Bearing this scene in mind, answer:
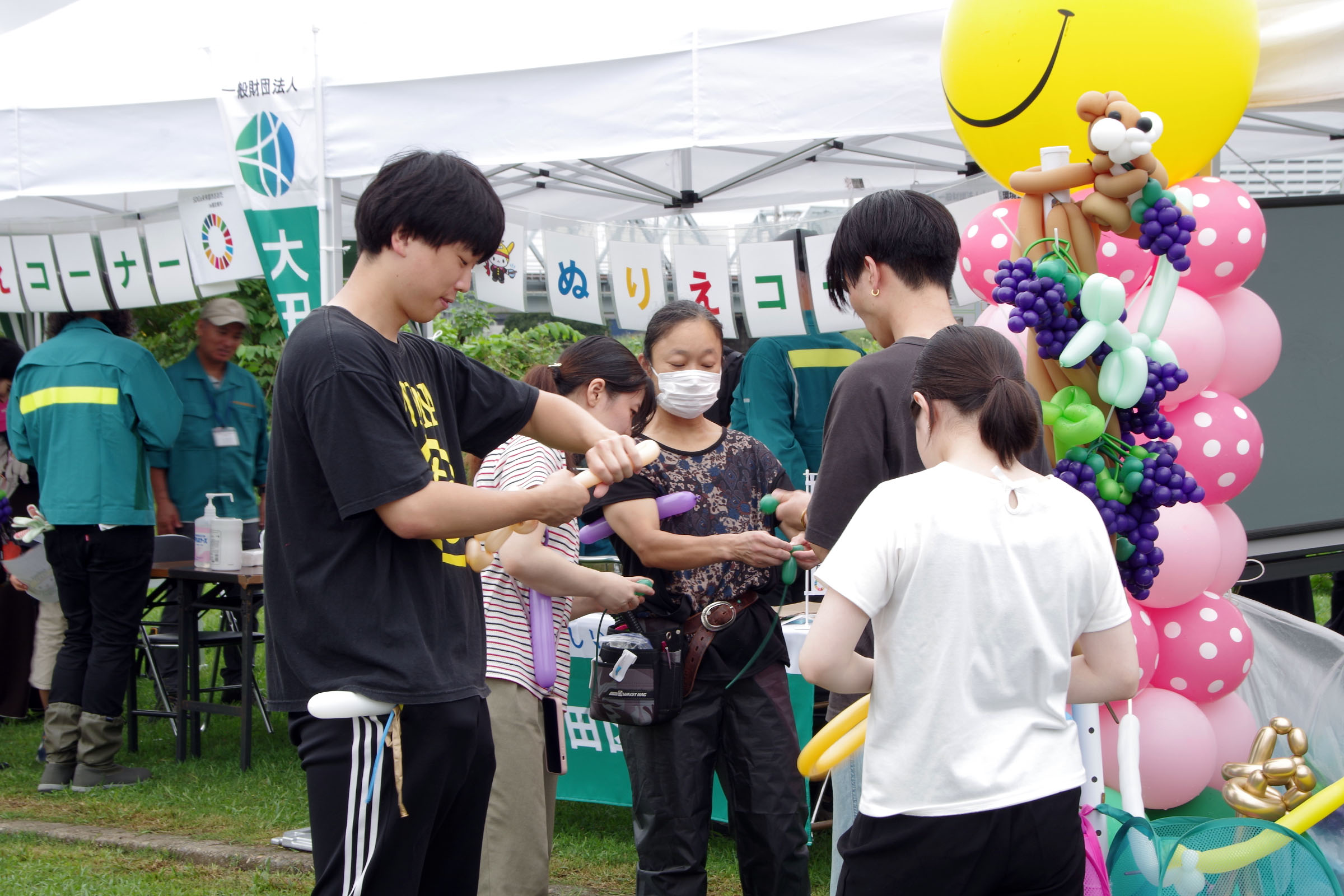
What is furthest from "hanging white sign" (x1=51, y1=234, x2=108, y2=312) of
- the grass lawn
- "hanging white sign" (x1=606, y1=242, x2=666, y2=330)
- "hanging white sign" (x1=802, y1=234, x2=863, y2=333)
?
"hanging white sign" (x1=802, y1=234, x2=863, y2=333)

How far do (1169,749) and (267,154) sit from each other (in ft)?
10.4

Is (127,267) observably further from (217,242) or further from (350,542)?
(350,542)

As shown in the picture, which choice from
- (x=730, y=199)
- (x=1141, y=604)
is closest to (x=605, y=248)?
(x=730, y=199)

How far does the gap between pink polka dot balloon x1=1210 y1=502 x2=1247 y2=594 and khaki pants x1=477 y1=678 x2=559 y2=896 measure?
176 cm

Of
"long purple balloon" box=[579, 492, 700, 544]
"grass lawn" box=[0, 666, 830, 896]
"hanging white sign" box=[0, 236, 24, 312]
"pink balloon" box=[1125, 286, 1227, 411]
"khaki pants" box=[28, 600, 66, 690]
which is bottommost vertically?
"grass lawn" box=[0, 666, 830, 896]

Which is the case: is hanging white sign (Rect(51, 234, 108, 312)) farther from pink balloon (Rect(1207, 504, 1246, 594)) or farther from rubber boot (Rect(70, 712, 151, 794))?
pink balloon (Rect(1207, 504, 1246, 594))

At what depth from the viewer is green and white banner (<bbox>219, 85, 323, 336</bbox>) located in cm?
378

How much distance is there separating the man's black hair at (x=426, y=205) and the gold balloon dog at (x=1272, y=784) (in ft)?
6.27

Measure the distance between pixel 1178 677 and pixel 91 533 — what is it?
13.4 ft

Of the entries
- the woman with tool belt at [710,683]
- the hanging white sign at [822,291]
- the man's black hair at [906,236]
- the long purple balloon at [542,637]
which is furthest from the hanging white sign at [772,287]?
the man's black hair at [906,236]

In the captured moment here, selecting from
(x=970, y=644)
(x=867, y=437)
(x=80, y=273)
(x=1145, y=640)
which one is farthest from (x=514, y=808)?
(x=80, y=273)

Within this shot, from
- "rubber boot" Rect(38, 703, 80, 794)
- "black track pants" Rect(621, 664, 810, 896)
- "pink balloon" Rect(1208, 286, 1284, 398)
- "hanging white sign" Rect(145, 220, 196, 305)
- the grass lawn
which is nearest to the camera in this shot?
"black track pants" Rect(621, 664, 810, 896)

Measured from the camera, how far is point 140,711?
17.6ft

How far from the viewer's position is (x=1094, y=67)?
105 inches
